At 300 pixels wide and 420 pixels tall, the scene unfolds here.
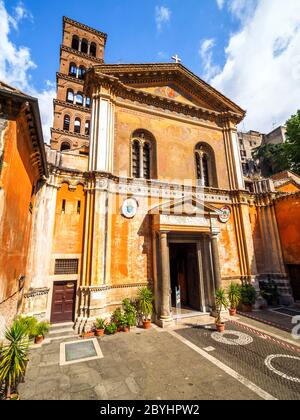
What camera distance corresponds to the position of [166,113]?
1516 cm

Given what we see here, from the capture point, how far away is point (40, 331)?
8766 millimetres

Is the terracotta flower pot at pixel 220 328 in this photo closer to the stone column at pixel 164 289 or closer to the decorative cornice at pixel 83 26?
the stone column at pixel 164 289

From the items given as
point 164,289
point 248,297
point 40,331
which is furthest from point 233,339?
point 40,331

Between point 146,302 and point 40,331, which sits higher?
point 146,302

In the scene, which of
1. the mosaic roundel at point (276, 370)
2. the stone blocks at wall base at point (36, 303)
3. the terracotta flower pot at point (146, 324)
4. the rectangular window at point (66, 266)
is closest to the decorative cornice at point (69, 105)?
the rectangular window at point (66, 266)

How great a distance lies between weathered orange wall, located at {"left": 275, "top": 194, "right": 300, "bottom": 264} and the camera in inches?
579

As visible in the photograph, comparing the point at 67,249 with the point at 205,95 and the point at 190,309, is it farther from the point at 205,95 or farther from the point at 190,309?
the point at 205,95

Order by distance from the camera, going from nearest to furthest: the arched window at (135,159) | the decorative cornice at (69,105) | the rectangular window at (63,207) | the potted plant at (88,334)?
1. the potted plant at (88,334)
2. the rectangular window at (63,207)
3. the arched window at (135,159)
4. the decorative cornice at (69,105)

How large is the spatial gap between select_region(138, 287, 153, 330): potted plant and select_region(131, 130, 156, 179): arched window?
23.1 feet

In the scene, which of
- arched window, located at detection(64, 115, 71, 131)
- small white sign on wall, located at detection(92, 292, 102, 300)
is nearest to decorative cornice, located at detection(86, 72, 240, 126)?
small white sign on wall, located at detection(92, 292, 102, 300)

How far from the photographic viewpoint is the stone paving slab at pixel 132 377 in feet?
17.5

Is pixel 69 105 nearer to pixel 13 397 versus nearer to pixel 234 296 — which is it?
pixel 234 296

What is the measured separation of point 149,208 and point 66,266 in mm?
5589

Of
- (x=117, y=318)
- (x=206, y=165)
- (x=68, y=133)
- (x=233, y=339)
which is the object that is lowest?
(x=233, y=339)
